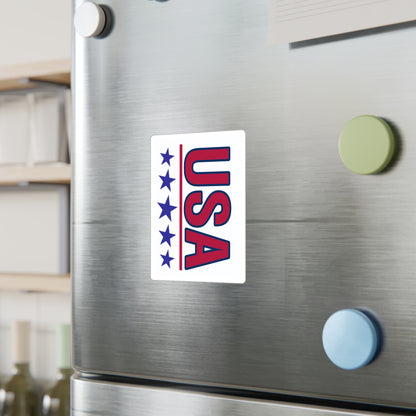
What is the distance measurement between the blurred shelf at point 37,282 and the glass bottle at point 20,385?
0.10m

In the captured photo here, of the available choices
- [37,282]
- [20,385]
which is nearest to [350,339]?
[37,282]

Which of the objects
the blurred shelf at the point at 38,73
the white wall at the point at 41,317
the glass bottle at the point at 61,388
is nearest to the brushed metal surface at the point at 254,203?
the blurred shelf at the point at 38,73

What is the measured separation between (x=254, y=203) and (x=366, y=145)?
106mm

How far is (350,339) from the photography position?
1.68 feet

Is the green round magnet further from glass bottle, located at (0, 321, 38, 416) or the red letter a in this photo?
glass bottle, located at (0, 321, 38, 416)

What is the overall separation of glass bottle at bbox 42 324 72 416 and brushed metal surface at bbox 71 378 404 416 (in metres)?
0.81

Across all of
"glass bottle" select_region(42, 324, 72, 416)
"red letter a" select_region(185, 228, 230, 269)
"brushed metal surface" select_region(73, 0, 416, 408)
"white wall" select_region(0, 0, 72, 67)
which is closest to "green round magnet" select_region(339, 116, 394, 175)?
"brushed metal surface" select_region(73, 0, 416, 408)

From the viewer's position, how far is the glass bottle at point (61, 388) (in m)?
1.46

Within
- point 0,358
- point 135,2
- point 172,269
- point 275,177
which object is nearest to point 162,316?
point 172,269

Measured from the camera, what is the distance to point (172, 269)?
0.60 meters

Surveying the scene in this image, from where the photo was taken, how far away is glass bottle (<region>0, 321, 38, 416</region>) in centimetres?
Answer: 152

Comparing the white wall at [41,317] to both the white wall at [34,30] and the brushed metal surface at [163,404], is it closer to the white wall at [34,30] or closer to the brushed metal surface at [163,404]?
the white wall at [34,30]

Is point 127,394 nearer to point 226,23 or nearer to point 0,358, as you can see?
point 226,23

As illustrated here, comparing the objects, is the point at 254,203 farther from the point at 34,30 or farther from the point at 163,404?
the point at 34,30
